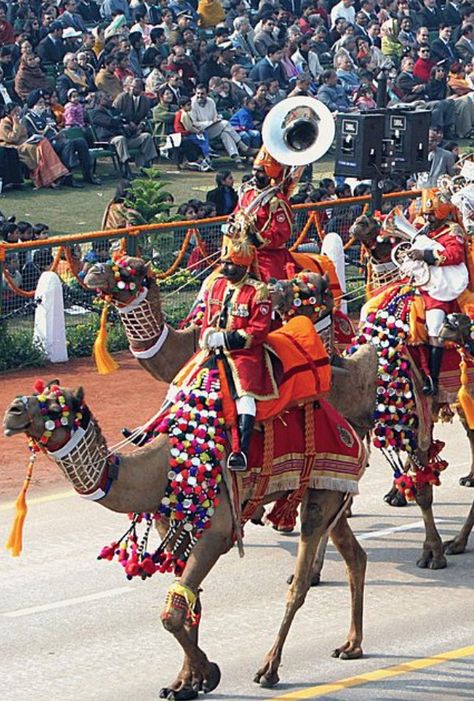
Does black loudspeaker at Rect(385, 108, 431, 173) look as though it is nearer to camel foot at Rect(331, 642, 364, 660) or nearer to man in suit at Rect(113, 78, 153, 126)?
man in suit at Rect(113, 78, 153, 126)

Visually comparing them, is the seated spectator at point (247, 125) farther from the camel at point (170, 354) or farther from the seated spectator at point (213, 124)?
the camel at point (170, 354)

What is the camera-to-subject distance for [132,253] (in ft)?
70.4

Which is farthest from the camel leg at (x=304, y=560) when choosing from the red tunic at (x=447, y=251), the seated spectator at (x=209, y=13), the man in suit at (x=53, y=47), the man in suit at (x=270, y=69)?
the seated spectator at (x=209, y=13)

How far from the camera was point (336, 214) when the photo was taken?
2375 cm

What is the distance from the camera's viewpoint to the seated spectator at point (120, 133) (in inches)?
1146

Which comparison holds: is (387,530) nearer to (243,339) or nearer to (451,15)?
(243,339)

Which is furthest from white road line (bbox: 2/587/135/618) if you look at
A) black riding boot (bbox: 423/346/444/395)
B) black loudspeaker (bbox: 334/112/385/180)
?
black loudspeaker (bbox: 334/112/385/180)

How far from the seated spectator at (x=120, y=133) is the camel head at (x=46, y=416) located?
19.0 metres

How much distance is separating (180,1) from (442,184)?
21.9m

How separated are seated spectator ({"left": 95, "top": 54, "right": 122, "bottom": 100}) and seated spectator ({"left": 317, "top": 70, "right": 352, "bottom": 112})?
14.8ft

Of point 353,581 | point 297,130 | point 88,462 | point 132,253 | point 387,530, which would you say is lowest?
point 387,530

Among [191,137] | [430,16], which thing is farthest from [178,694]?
[430,16]

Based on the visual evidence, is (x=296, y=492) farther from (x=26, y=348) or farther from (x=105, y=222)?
(x=105, y=222)

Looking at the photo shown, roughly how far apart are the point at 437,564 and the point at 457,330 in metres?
2.12
